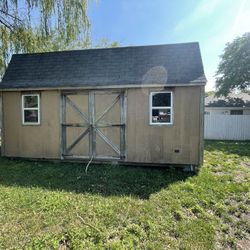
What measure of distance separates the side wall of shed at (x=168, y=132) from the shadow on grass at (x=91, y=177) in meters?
0.52

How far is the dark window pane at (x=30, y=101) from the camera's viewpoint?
8922mm

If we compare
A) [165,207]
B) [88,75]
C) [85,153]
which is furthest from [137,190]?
[88,75]

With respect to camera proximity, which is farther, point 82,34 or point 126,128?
point 82,34

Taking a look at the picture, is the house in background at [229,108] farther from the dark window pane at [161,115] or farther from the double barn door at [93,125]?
the double barn door at [93,125]

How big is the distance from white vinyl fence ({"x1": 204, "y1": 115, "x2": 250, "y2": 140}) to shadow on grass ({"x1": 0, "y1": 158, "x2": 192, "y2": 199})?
9.83 metres

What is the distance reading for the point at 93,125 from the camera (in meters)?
8.46

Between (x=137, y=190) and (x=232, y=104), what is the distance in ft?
52.8

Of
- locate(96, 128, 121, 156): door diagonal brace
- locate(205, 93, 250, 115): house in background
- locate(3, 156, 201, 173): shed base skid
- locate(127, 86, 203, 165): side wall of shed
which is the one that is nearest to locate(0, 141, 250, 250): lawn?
locate(3, 156, 201, 173): shed base skid

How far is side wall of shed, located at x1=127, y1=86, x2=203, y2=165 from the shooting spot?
25.3ft

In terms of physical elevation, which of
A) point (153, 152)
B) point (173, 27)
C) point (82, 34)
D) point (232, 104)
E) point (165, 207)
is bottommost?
point (165, 207)

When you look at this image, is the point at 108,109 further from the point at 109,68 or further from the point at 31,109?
the point at 31,109

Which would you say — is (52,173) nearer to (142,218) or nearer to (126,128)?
(126,128)

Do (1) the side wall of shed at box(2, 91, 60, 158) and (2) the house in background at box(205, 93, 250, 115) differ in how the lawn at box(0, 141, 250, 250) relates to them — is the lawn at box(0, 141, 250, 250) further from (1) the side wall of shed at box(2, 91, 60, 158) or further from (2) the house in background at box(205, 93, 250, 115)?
(2) the house in background at box(205, 93, 250, 115)

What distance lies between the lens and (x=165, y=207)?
15.8 ft
